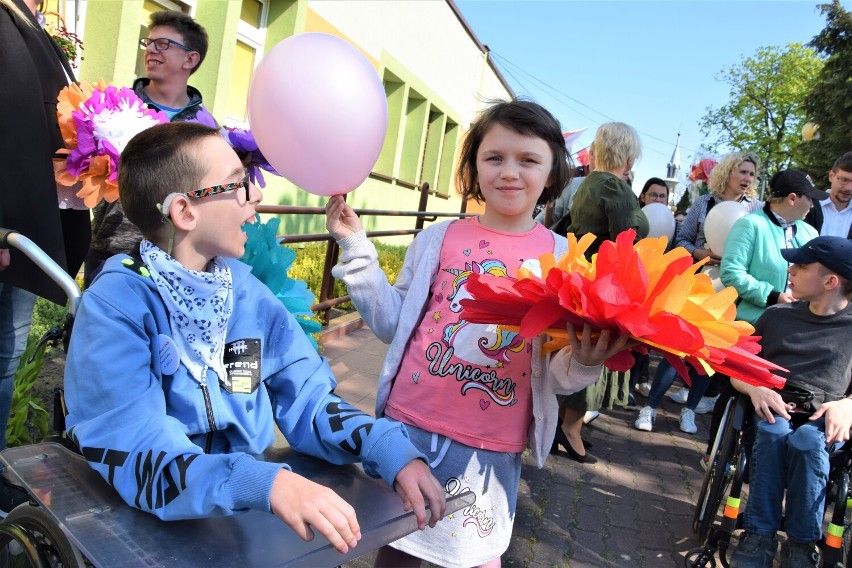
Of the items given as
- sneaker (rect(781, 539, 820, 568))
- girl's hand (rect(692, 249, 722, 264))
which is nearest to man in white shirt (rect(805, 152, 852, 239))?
girl's hand (rect(692, 249, 722, 264))

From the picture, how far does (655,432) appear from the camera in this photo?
542 cm

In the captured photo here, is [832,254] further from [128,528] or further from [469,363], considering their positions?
[128,528]

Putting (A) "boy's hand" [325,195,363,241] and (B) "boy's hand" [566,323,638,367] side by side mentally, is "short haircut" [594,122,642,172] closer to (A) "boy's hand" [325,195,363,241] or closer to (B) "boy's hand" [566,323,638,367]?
(A) "boy's hand" [325,195,363,241]

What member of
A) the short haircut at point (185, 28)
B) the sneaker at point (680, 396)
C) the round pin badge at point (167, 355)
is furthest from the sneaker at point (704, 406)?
the round pin badge at point (167, 355)

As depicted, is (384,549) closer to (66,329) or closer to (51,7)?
(66,329)

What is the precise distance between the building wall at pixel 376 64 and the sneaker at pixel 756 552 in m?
2.29

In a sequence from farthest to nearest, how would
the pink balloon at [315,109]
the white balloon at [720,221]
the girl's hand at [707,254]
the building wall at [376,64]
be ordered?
the building wall at [376,64], the girl's hand at [707,254], the white balloon at [720,221], the pink balloon at [315,109]

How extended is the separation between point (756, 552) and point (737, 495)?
0.84 ft

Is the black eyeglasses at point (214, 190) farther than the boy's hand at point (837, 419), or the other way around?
the boy's hand at point (837, 419)

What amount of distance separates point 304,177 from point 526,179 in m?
0.66

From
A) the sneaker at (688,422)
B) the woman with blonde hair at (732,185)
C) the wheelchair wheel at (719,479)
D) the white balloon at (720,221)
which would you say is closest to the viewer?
the wheelchair wheel at (719,479)

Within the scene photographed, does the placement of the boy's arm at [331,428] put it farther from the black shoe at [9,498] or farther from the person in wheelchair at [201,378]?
the black shoe at [9,498]

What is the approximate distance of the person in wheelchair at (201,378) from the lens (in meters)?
1.17

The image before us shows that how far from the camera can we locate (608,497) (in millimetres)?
4074
